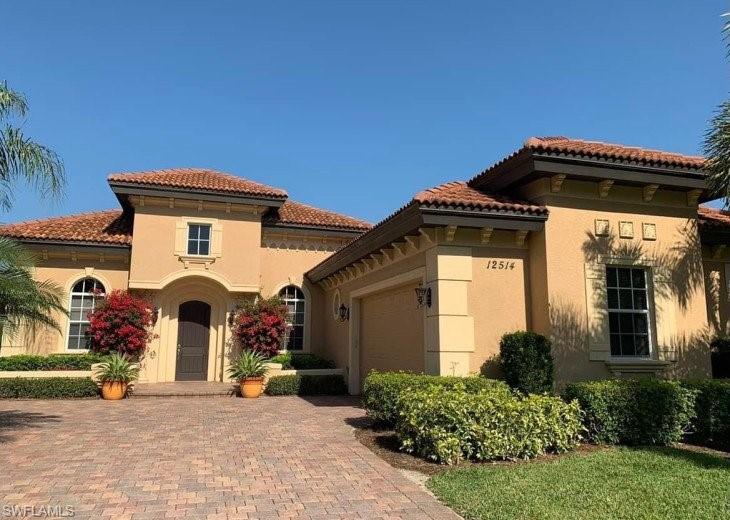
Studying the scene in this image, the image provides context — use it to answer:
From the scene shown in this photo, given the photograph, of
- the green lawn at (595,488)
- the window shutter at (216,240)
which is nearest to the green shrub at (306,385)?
the window shutter at (216,240)

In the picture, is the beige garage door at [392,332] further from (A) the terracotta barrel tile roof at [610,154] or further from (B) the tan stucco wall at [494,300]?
(A) the terracotta barrel tile roof at [610,154]

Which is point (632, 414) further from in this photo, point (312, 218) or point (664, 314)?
point (312, 218)

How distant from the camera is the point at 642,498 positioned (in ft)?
17.5

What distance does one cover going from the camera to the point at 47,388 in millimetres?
14016

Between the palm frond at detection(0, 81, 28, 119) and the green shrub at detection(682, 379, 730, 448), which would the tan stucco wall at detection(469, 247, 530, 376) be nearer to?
the green shrub at detection(682, 379, 730, 448)

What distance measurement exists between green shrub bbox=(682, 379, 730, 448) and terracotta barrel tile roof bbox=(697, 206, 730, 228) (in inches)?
174

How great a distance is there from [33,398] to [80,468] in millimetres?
8885

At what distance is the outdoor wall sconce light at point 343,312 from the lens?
1537cm

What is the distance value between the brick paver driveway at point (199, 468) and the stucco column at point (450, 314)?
2104mm

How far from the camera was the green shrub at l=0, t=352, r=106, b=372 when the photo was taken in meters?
14.4

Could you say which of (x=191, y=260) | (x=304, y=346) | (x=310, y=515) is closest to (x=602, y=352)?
(x=310, y=515)

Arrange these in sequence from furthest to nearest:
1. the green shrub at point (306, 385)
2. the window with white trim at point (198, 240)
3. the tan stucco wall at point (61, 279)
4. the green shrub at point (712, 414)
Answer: the window with white trim at point (198, 240)
the tan stucco wall at point (61, 279)
the green shrub at point (306, 385)
the green shrub at point (712, 414)

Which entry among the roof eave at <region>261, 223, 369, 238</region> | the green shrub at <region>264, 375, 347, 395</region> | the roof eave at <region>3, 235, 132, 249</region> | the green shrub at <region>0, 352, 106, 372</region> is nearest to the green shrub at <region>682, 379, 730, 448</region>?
the green shrub at <region>264, 375, 347, 395</region>

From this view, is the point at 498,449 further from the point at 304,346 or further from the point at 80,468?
the point at 304,346
